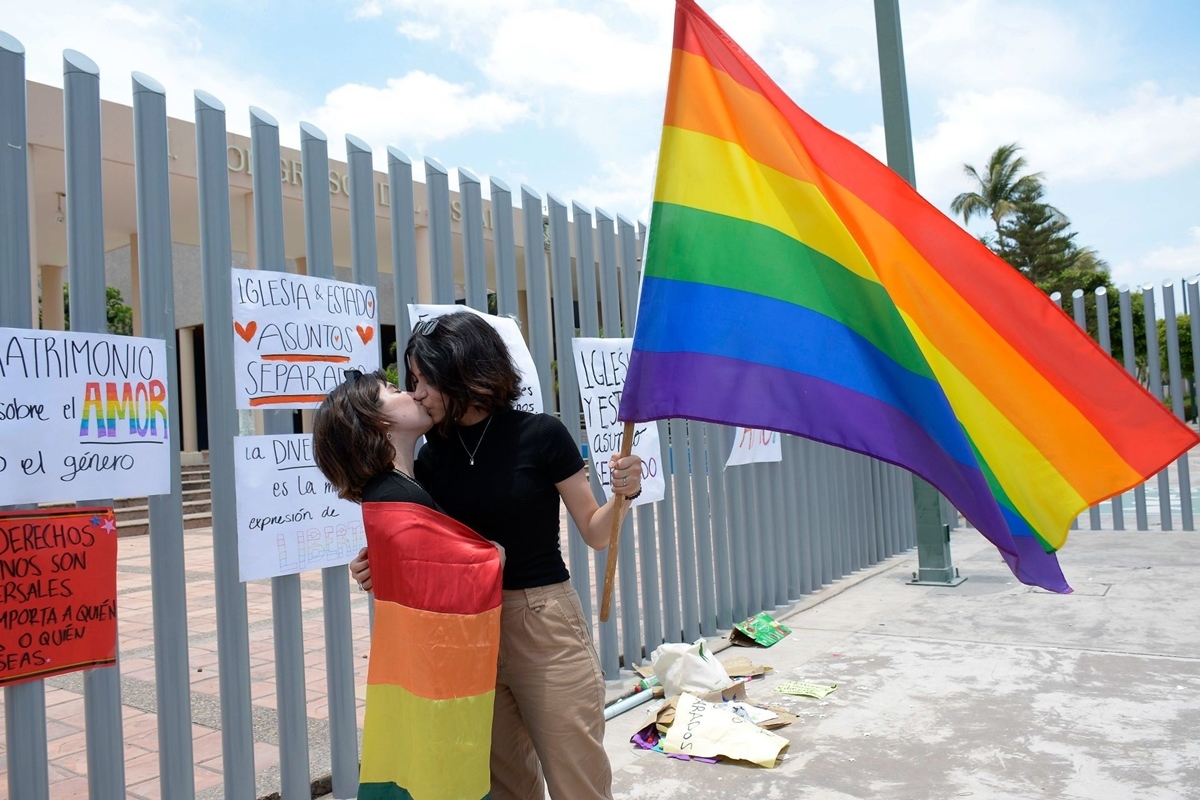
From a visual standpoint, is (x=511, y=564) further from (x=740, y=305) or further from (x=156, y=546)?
(x=156, y=546)

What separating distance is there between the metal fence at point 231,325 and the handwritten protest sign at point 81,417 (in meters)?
0.09

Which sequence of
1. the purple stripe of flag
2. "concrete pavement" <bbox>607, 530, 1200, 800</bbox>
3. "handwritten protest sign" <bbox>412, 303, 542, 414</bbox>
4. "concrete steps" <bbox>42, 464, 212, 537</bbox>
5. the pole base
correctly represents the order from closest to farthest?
1. the purple stripe of flag
2. "concrete pavement" <bbox>607, 530, 1200, 800</bbox>
3. "handwritten protest sign" <bbox>412, 303, 542, 414</bbox>
4. the pole base
5. "concrete steps" <bbox>42, 464, 212, 537</bbox>

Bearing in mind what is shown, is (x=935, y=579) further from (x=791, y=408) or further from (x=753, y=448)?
(x=791, y=408)

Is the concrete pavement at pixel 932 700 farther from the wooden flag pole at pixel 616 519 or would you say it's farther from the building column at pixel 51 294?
the building column at pixel 51 294

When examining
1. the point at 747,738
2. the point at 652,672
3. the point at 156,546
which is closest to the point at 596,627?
the point at 652,672

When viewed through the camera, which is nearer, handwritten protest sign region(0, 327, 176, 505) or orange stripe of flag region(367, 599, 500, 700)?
orange stripe of flag region(367, 599, 500, 700)

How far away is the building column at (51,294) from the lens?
51.7 feet

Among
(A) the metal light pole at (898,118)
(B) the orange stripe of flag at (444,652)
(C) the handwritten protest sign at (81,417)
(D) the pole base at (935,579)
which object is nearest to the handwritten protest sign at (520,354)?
(C) the handwritten protest sign at (81,417)

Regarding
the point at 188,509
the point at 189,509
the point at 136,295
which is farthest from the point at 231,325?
the point at 189,509

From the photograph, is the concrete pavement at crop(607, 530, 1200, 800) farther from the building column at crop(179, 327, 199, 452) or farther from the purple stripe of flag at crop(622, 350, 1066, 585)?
the building column at crop(179, 327, 199, 452)

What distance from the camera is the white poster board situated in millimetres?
6211

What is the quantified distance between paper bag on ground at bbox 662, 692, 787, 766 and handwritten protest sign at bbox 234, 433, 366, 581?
1.65 meters

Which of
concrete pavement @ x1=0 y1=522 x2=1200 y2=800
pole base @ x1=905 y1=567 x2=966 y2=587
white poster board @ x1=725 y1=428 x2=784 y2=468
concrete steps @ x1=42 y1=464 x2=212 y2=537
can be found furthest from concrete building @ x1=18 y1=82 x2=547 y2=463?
pole base @ x1=905 y1=567 x2=966 y2=587

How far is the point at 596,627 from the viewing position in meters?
5.59
